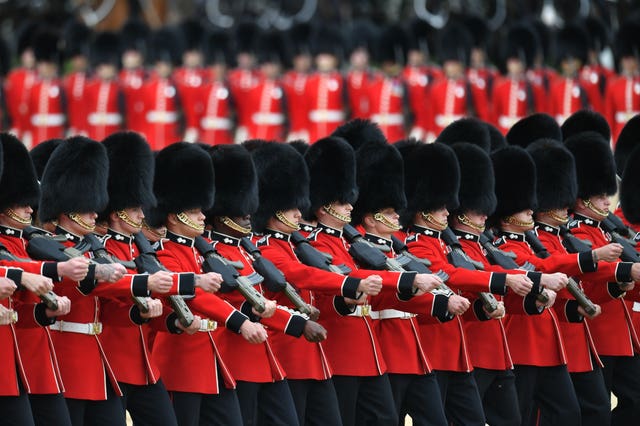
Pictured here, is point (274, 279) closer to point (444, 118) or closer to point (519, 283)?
point (519, 283)

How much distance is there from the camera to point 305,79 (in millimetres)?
14758

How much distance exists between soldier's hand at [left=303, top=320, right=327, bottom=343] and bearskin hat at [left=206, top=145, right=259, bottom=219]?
1.78 feet

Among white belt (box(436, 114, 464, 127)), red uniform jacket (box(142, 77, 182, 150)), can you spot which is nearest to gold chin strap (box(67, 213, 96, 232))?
white belt (box(436, 114, 464, 127))

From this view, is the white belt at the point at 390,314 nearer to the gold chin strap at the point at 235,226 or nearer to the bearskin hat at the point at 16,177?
the gold chin strap at the point at 235,226

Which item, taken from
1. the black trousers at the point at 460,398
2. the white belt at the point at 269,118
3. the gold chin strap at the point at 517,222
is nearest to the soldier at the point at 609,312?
the gold chin strap at the point at 517,222

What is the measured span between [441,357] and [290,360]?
2.09 ft

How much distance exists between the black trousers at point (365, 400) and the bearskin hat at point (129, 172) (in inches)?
39.9

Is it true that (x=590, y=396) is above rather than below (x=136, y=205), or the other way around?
below

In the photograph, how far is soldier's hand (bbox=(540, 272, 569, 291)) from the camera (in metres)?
6.60

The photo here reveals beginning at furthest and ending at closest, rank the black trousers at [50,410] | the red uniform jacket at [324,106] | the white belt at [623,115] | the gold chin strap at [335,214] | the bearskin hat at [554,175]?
1. the red uniform jacket at [324,106]
2. the white belt at [623,115]
3. the bearskin hat at [554,175]
4. the gold chin strap at [335,214]
5. the black trousers at [50,410]

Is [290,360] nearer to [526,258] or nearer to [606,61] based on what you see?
[526,258]

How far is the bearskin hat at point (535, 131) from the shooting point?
8406 mm

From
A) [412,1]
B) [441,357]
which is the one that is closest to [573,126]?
[441,357]

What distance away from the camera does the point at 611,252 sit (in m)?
6.88
